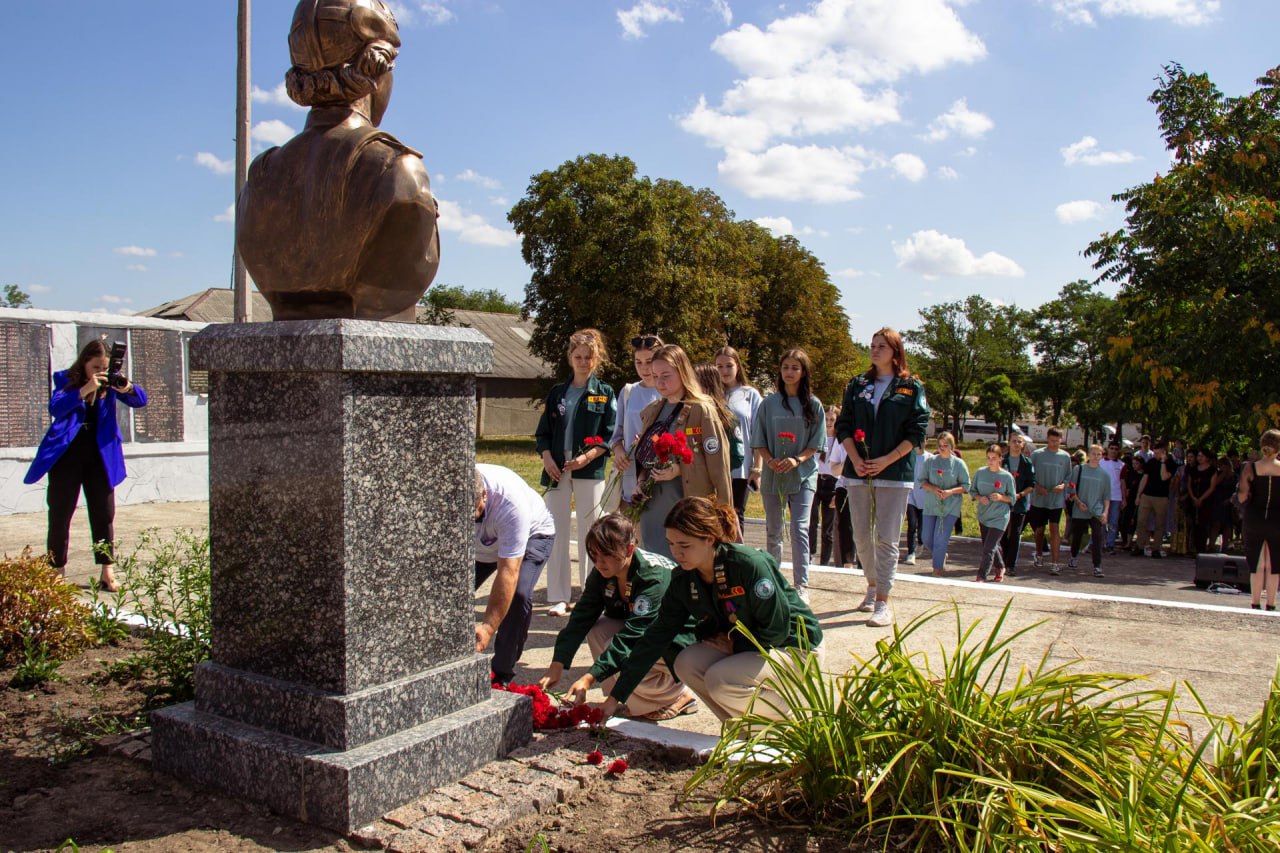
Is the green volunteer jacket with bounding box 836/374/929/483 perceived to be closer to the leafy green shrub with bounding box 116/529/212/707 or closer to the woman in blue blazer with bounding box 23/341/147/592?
the leafy green shrub with bounding box 116/529/212/707

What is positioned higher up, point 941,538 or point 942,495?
point 942,495

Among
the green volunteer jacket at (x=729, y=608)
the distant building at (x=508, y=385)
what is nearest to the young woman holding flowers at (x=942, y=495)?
the green volunteer jacket at (x=729, y=608)

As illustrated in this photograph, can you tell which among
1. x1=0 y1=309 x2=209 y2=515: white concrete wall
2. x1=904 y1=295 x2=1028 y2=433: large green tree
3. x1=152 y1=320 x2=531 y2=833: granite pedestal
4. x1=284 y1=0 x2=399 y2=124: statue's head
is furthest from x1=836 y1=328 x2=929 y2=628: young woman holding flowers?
x1=904 y1=295 x2=1028 y2=433: large green tree

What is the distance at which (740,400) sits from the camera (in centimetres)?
710

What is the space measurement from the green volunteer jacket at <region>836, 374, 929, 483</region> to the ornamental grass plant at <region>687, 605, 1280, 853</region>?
3000 mm

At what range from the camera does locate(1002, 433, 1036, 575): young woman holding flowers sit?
34.2 ft

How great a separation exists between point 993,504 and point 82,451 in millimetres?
7873

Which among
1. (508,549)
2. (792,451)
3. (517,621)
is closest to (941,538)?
(792,451)

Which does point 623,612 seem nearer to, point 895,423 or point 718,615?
point 718,615

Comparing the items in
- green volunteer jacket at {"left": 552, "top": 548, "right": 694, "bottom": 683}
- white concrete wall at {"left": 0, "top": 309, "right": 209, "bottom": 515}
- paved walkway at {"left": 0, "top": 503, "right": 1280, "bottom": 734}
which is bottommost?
paved walkway at {"left": 0, "top": 503, "right": 1280, "bottom": 734}

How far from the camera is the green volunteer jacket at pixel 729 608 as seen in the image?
145 inches

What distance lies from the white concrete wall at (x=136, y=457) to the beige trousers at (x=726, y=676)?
838 cm

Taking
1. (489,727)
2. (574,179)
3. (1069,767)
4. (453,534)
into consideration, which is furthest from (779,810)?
(574,179)

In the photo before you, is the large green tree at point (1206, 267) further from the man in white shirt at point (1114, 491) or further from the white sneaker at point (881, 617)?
the white sneaker at point (881, 617)
